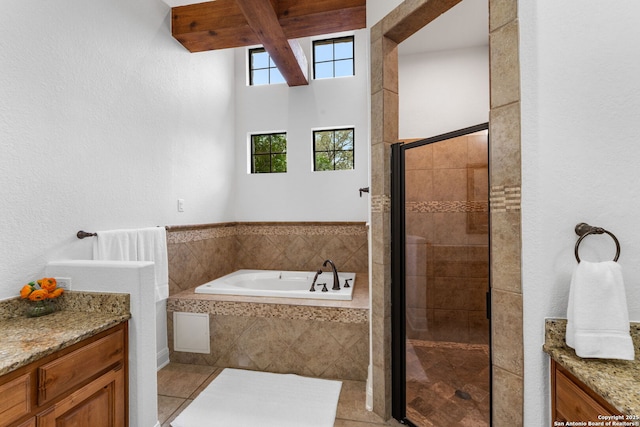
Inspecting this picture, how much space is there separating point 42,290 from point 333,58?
3.62 m

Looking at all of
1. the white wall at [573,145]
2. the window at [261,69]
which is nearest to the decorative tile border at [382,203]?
the white wall at [573,145]

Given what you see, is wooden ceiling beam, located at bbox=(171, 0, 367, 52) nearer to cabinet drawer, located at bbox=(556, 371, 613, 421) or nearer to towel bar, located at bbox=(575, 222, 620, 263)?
towel bar, located at bbox=(575, 222, 620, 263)

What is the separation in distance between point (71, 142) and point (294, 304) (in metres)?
1.85

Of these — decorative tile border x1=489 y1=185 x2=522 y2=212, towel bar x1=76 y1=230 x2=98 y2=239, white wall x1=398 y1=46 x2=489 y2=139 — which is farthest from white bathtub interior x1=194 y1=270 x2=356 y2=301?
decorative tile border x1=489 y1=185 x2=522 y2=212

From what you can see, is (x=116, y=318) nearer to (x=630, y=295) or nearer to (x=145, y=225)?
(x=145, y=225)

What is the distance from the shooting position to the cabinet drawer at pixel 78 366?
1.17 metres

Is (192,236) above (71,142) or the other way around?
the other way around

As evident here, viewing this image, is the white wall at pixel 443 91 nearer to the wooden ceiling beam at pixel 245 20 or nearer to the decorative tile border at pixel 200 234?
the wooden ceiling beam at pixel 245 20

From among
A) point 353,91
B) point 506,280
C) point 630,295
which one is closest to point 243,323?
point 506,280

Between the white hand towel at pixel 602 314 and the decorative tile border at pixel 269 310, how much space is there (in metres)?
1.50

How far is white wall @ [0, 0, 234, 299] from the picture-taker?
1.53 meters

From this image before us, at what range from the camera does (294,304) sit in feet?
8.05

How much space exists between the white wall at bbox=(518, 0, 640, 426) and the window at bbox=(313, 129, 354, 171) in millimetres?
2640

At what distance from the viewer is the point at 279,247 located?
381cm
